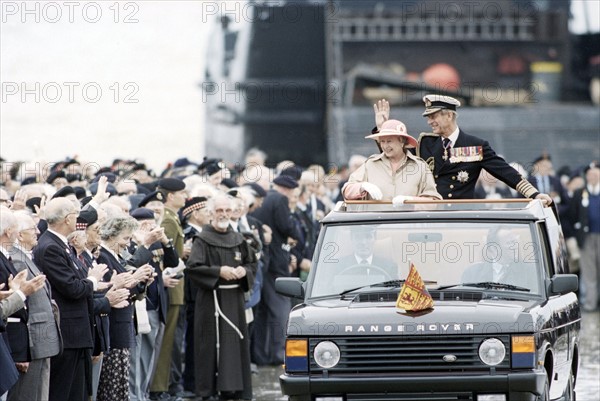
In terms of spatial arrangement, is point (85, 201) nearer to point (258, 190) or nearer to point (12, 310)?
point (12, 310)

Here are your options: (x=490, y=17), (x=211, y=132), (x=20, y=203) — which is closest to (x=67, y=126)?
(x=211, y=132)

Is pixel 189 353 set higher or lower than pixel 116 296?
lower

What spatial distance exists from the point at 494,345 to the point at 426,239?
4.44 ft

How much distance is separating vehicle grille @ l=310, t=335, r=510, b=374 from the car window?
2.78 feet

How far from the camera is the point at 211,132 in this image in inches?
1644

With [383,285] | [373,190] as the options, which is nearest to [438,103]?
[373,190]

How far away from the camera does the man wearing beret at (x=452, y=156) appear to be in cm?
1363

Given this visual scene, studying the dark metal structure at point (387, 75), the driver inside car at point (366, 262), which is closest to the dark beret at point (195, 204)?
the driver inside car at point (366, 262)

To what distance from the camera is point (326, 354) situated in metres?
10.7

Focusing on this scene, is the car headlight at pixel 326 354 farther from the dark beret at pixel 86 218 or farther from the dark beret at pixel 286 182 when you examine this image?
the dark beret at pixel 286 182

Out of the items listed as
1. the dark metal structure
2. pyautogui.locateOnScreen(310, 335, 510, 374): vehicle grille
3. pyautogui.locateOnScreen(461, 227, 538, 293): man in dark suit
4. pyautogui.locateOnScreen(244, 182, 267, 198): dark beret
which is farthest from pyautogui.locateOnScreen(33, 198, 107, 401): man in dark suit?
the dark metal structure

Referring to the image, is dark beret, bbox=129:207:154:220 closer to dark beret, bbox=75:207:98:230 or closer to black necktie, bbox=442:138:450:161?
dark beret, bbox=75:207:98:230

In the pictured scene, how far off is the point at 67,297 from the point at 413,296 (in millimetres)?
2741

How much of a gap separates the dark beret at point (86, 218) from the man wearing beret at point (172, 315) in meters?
2.58
